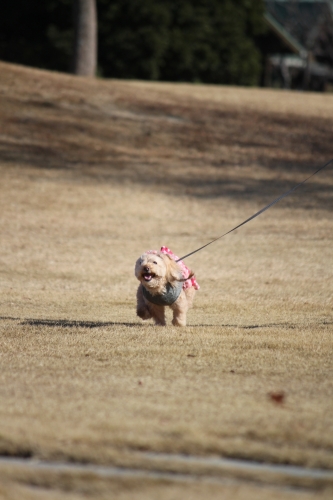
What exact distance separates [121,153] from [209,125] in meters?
3.51

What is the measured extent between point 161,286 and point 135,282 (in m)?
3.59

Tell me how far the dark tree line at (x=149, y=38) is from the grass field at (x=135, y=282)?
515 centimetres

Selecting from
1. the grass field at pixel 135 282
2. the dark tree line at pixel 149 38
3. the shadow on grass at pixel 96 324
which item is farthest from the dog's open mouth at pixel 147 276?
the dark tree line at pixel 149 38

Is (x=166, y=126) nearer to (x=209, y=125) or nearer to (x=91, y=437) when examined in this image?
(x=209, y=125)

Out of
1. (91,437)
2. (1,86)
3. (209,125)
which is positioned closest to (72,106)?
(1,86)

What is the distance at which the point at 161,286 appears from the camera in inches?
250

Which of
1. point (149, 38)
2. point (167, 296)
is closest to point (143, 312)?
point (167, 296)

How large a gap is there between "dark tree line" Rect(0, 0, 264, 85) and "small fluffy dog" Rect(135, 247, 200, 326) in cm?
2231

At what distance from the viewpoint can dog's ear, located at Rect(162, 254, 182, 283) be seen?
20.9 feet

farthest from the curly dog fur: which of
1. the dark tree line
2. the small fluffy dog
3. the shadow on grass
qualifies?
the dark tree line

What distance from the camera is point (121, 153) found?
57.4ft

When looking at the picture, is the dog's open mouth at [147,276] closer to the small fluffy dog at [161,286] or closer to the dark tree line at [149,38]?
the small fluffy dog at [161,286]

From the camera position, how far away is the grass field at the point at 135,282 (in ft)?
12.6

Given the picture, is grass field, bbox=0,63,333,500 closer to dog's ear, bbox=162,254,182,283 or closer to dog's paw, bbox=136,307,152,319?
dog's paw, bbox=136,307,152,319
